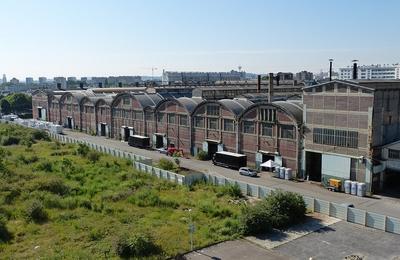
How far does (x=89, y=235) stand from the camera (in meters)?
30.1

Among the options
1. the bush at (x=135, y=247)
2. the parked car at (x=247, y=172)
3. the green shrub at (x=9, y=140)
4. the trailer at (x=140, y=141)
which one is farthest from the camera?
the green shrub at (x=9, y=140)

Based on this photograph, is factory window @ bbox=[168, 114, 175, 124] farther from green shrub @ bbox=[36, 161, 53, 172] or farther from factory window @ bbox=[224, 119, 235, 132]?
green shrub @ bbox=[36, 161, 53, 172]

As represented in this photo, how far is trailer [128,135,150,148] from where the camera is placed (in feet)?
233

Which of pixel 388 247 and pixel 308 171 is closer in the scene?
pixel 388 247

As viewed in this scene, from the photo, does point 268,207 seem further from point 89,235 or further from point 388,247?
point 89,235

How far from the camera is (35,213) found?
34469 millimetres

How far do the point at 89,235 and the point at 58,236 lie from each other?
235 centimetres

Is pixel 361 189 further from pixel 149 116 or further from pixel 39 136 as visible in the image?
pixel 39 136

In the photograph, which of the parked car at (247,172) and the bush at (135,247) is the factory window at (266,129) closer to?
the parked car at (247,172)

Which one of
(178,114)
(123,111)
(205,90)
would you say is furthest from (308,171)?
(123,111)

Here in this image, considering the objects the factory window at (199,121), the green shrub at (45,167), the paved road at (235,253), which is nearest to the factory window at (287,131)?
the factory window at (199,121)

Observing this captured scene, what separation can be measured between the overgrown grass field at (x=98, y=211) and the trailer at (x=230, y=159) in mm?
9612

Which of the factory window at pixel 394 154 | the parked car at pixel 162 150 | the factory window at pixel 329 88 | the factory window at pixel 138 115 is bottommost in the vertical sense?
the parked car at pixel 162 150

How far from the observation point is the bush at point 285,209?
32.5 meters
